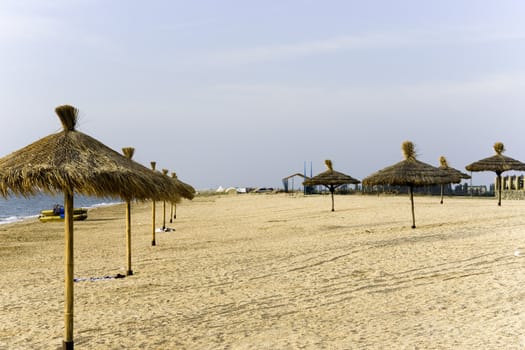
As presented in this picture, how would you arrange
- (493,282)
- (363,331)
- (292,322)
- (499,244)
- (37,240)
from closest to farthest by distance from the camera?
(363,331)
(292,322)
(493,282)
(499,244)
(37,240)

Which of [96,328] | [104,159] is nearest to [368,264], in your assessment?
[96,328]

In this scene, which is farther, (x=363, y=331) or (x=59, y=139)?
(x=363, y=331)

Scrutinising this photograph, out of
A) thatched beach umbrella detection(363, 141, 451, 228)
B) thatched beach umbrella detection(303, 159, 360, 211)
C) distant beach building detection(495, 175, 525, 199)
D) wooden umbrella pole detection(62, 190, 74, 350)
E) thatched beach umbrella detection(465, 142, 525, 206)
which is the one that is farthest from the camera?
distant beach building detection(495, 175, 525, 199)

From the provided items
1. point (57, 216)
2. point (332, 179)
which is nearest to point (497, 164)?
point (332, 179)

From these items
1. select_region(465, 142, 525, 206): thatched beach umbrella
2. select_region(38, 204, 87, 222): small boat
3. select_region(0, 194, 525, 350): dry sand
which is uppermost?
select_region(465, 142, 525, 206): thatched beach umbrella

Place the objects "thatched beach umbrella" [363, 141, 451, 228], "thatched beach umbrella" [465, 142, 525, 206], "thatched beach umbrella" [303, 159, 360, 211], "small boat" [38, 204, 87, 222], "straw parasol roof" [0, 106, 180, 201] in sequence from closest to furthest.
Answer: "straw parasol roof" [0, 106, 180, 201], "thatched beach umbrella" [363, 141, 451, 228], "thatched beach umbrella" [465, 142, 525, 206], "thatched beach umbrella" [303, 159, 360, 211], "small boat" [38, 204, 87, 222]

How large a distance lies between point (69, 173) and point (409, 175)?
11.5m

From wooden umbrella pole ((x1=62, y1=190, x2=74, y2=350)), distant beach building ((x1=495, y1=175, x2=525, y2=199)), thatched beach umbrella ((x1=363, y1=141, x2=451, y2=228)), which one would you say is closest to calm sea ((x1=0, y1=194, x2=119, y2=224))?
wooden umbrella pole ((x1=62, y1=190, x2=74, y2=350))

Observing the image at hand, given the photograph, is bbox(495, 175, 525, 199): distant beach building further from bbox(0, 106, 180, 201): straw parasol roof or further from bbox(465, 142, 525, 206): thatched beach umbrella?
bbox(0, 106, 180, 201): straw parasol roof

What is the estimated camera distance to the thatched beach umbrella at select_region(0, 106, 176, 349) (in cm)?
474

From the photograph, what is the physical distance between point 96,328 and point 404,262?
510 cm

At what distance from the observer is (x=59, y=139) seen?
5109 millimetres

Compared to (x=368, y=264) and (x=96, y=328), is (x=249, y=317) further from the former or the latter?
(x=368, y=264)

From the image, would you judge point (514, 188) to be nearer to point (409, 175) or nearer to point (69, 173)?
point (409, 175)
